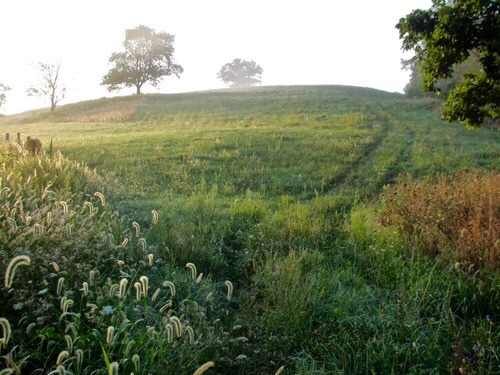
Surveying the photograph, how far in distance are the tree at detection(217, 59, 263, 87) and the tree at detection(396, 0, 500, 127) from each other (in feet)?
374

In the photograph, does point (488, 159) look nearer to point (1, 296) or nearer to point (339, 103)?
point (1, 296)

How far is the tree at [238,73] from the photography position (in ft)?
395

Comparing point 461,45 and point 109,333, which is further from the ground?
point 461,45

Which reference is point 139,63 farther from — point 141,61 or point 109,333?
point 109,333

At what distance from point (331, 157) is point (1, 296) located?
13880mm

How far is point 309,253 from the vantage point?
6516 millimetres

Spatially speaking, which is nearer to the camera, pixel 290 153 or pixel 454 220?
pixel 454 220

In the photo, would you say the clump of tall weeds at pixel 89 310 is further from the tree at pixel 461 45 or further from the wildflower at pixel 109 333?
the tree at pixel 461 45

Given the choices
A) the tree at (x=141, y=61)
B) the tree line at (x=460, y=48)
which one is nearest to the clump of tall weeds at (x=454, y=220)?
the tree line at (x=460, y=48)

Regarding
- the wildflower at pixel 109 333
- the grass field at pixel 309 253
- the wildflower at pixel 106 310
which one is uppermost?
the wildflower at pixel 109 333

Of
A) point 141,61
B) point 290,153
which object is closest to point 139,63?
point 141,61

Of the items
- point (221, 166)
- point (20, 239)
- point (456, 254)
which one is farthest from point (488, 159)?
point (20, 239)

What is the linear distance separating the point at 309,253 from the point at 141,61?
58528 millimetres

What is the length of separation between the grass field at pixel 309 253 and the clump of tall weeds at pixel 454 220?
132mm
